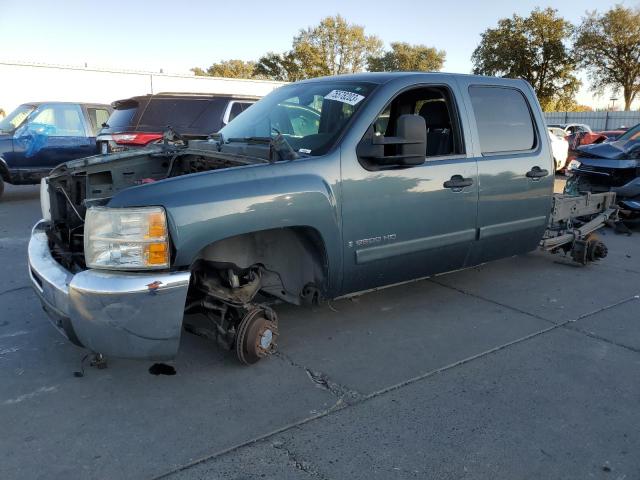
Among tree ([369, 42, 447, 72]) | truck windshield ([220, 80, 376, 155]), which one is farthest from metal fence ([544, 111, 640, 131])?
truck windshield ([220, 80, 376, 155])

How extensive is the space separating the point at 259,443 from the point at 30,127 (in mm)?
9664

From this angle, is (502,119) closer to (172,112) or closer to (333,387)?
(333,387)

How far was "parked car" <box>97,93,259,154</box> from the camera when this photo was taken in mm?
8859

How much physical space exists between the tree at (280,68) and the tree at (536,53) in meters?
18.6

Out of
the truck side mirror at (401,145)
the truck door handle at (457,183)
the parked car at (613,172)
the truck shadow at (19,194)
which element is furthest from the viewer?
the truck shadow at (19,194)

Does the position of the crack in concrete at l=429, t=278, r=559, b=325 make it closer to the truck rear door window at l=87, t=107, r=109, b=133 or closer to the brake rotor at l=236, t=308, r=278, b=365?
the brake rotor at l=236, t=308, r=278, b=365

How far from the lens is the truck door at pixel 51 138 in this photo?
33.1ft

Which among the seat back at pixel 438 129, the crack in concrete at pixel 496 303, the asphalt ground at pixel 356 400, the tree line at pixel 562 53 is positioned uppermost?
the tree line at pixel 562 53

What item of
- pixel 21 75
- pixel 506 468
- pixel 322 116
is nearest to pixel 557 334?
pixel 506 468

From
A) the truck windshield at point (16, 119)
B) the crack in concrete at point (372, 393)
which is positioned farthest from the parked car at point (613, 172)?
the truck windshield at point (16, 119)

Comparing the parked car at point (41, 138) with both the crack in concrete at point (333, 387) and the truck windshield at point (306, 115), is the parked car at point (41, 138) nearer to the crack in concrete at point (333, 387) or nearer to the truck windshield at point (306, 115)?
the truck windshield at point (306, 115)

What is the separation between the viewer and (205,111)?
30.0ft

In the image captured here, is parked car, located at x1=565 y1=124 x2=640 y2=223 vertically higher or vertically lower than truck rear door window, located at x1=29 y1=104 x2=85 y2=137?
lower

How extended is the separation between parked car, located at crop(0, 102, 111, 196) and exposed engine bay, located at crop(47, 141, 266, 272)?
23.5ft
